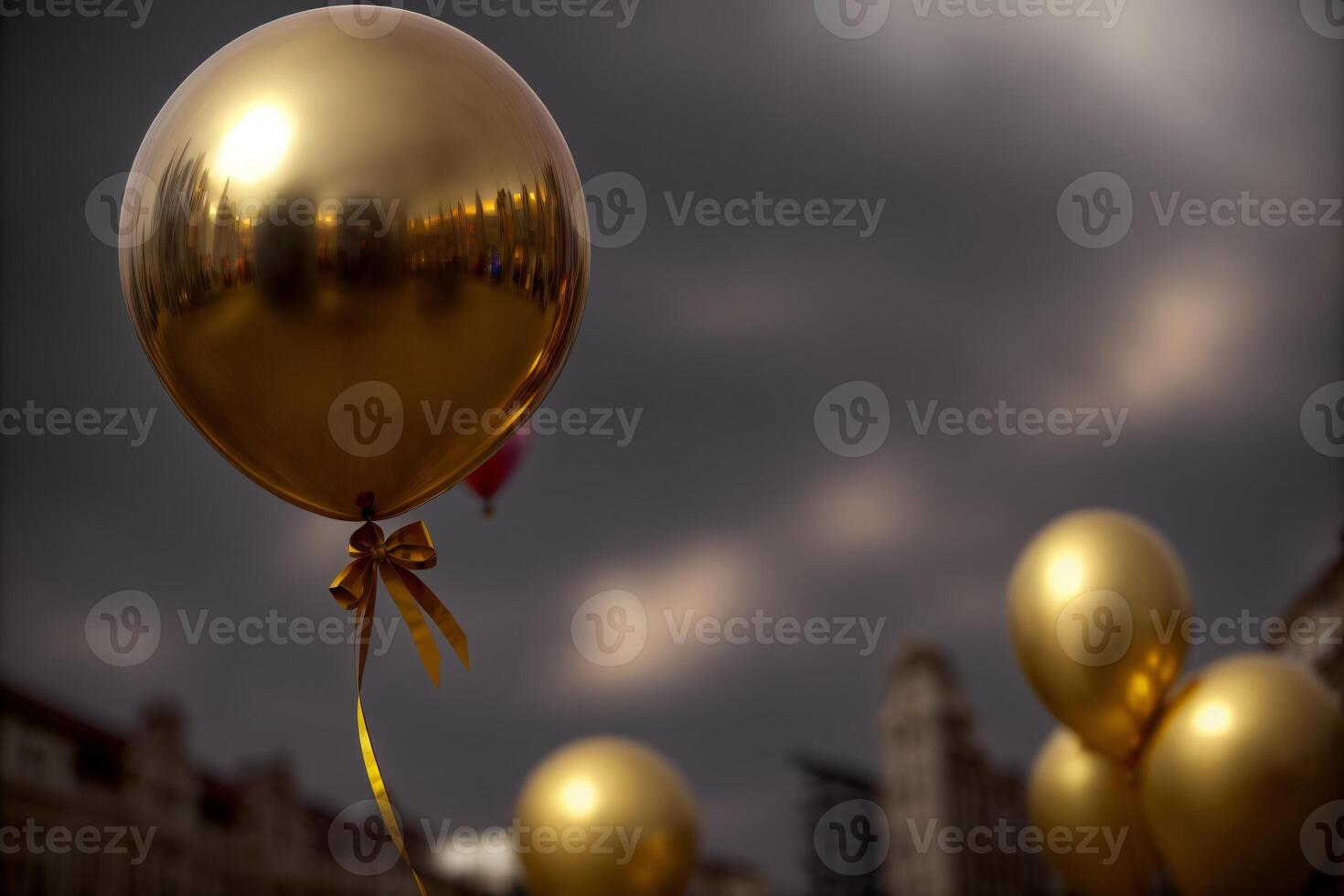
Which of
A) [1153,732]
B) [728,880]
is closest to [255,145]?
[1153,732]

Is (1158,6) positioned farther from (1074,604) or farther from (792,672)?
(1074,604)

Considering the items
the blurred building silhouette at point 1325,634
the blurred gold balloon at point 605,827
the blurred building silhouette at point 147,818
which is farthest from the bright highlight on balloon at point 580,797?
the blurred building silhouette at point 147,818

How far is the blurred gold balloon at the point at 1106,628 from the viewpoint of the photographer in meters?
2.75

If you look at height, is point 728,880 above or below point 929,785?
below

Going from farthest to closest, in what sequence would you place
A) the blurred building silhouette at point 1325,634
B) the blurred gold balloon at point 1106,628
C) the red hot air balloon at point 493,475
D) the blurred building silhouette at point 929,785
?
the blurred building silhouette at point 929,785 → the blurred building silhouette at point 1325,634 → the red hot air balloon at point 493,475 → the blurred gold balloon at point 1106,628

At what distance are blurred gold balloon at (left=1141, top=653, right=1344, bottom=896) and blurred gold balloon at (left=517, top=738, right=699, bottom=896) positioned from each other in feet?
4.01

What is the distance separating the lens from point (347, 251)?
1.45 m

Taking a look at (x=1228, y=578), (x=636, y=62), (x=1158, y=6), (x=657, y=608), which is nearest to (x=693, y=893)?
(x=657, y=608)

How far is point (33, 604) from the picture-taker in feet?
25.8

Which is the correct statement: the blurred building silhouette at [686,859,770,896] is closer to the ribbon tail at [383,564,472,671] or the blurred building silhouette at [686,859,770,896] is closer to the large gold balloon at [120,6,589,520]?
the ribbon tail at [383,564,472,671]

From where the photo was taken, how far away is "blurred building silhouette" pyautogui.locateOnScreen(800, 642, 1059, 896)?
12.8m

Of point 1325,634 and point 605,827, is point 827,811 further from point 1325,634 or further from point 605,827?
point 605,827

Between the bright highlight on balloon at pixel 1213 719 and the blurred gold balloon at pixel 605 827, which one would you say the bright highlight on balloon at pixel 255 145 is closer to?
the bright highlight on balloon at pixel 1213 719

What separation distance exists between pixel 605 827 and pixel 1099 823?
3.74ft
